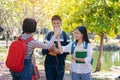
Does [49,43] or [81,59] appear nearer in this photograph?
[49,43]

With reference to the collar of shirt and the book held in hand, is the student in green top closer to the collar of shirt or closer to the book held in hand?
the book held in hand

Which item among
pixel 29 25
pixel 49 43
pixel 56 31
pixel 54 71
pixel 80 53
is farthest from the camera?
pixel 54 71

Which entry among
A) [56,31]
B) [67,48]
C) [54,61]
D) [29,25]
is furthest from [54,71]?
[29,25]

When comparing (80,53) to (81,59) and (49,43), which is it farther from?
(49,43)

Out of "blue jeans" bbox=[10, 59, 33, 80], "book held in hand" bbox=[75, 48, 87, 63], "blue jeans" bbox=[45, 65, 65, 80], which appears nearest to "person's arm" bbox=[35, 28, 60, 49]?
"blue jeans" bbox=[10, 59, 33, 80]

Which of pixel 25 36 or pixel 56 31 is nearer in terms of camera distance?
pixel 25 36

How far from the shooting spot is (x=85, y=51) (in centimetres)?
556

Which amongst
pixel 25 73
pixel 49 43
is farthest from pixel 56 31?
pixel 25 73

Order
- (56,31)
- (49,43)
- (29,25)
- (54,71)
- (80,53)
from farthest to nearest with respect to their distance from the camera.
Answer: (54,71)
(80,53)
(56,31)
(49,43)
(29,25)

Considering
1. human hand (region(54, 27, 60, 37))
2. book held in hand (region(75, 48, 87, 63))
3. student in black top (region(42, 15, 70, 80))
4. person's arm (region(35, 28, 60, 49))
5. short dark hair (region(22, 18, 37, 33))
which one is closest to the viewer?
short dark hair (region(22, 18, 37, 33))

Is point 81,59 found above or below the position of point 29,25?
below

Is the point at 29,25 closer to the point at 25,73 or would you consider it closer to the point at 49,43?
the point at 49,43

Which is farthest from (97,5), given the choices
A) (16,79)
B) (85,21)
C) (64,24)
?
(16,79)

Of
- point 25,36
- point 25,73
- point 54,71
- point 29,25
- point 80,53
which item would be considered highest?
point 29,25
